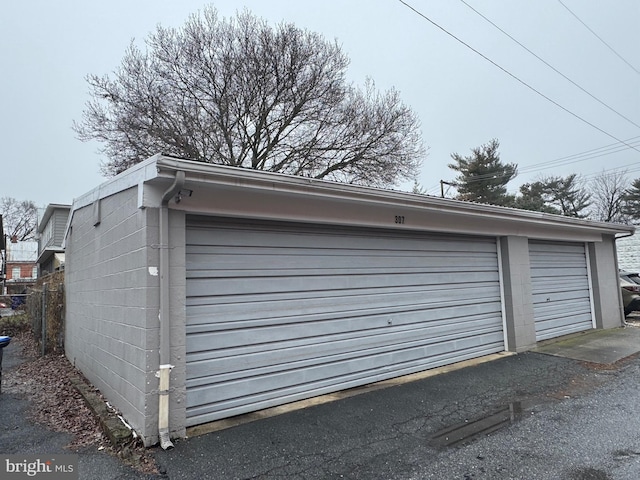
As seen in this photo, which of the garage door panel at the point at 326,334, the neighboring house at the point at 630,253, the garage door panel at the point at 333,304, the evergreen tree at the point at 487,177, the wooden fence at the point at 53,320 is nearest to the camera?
the garage door panel at the point at 326,334

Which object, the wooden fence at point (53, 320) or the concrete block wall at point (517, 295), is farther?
the wooden fence at point (53, 320)

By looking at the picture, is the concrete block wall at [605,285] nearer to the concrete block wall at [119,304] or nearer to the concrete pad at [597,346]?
the concrete pad at [597,346]

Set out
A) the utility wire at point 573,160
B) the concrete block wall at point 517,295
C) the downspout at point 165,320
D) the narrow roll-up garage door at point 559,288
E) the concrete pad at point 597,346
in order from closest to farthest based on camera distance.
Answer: the downspout at point 165,320 → the concrete pad at point 597,346 → the concrete block wall at point 517,295 → the narrow roll-up garage door at point 559,288 → the utility wire at point 573,160

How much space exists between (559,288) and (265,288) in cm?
752

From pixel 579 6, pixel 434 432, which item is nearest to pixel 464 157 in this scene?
pixel 579 6

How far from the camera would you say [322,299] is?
4863 millimetres

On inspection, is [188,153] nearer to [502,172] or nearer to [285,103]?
[285,103]

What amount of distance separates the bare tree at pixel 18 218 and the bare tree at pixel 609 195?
187 feet

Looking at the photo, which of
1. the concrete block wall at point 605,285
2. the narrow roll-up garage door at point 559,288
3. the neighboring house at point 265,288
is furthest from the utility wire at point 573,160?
the neighboring house at point 265,288

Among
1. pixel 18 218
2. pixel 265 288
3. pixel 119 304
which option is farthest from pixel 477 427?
pixel 18 218

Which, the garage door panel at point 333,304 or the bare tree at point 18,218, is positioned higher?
the bare tree at point 18,218

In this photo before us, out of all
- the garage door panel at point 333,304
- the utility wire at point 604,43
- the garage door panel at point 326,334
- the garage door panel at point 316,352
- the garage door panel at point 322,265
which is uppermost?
the utility wire at point 604,43

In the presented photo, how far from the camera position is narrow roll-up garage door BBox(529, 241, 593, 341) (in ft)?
26.4

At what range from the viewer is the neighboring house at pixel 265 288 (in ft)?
11.6
